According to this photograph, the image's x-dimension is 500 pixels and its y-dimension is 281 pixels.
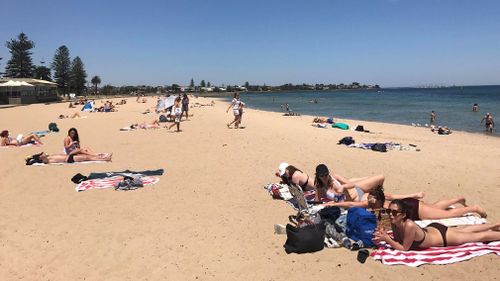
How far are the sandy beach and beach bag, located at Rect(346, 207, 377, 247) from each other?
1.09ft

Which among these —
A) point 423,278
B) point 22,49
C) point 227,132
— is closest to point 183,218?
point 423,278

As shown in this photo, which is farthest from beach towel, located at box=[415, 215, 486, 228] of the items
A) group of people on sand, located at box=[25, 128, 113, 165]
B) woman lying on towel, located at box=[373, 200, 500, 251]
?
group of people on sand, located at box=[25, 128, 113, 165]

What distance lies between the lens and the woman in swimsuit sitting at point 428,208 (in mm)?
5297

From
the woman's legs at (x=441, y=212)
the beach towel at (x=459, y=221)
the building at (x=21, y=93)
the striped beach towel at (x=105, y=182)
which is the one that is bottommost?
the beach towel at (x=459, y=221)

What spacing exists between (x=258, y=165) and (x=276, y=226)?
155 inches

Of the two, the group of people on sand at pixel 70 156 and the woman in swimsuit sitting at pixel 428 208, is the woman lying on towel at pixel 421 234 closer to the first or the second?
the woman in swimsuit sitting at pixel 428 208

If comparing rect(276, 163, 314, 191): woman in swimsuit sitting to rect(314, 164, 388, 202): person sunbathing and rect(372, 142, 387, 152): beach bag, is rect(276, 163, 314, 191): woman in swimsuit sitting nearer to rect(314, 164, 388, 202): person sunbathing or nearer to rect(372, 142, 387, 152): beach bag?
rect(314, 164, 388, 202): person sunbathing

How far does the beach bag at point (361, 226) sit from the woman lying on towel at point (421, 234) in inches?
4.6

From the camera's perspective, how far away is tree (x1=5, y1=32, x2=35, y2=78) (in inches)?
2167

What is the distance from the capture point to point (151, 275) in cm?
415

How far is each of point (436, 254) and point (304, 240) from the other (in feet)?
4.99

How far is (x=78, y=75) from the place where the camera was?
69250 mm

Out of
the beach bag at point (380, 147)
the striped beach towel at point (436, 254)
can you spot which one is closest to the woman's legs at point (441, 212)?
the striped beach towel at point (436, 254)

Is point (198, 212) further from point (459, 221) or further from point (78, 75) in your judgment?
point (78, 75)
